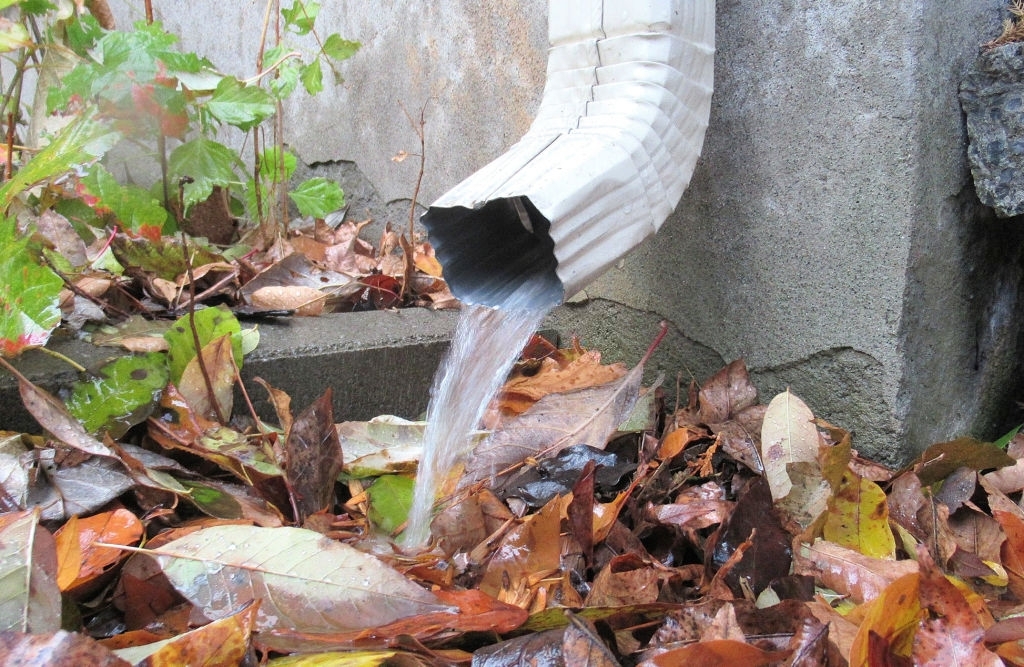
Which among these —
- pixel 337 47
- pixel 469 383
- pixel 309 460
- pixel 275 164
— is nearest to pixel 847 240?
pixel 469 383

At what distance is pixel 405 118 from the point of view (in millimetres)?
2707

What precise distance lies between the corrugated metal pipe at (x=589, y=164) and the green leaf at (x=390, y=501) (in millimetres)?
341

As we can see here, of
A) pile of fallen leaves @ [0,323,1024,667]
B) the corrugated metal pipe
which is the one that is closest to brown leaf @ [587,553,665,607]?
pile of fallen leaves @ [0,323,1024,667]

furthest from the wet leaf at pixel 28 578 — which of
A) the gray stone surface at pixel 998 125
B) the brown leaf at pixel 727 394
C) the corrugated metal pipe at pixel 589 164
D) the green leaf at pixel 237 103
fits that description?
the gray stone surface at pixel 998 125

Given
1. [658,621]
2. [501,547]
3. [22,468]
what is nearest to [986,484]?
[658,621]

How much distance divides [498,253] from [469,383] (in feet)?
0.83

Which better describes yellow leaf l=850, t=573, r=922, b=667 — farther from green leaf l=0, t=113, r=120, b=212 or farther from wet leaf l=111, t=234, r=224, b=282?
wet leaf l=111, t=234, r=224, b=282

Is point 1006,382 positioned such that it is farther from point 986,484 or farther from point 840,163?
point 840,163

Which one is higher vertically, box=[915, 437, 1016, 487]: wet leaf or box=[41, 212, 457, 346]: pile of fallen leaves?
box=[41, 212, 457, 346]: pile of fallen leaves

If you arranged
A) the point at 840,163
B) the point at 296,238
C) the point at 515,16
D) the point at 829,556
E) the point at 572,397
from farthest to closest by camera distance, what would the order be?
the point at 296,238 → the point at 515,16 → the point at 572,397 → the point at 840,163 → the point at 829,556

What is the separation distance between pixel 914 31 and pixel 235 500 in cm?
126

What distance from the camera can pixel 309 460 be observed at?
1.33 metres

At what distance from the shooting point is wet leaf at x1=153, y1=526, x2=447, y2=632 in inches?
36.7

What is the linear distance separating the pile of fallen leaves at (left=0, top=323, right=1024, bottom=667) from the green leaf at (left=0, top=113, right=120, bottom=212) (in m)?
0.33
